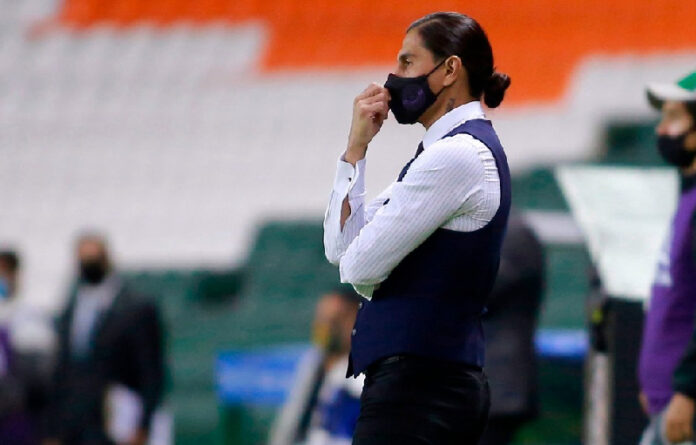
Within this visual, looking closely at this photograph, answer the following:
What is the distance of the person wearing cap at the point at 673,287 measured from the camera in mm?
4031

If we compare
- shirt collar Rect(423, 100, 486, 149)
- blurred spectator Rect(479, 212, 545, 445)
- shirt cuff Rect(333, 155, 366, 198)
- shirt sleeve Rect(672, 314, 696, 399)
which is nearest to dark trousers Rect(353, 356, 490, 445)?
shirt cuff Rect(333, 155, 366, 198)

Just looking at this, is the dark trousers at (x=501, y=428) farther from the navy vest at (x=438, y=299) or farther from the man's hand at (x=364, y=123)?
the man's hand at (x=364, y=123)

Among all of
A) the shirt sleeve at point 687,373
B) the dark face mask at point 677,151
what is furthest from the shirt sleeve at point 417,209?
the dark face mask at point 677,151

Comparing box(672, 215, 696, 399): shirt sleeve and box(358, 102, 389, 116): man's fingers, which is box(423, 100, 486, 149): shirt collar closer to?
box(358, 102, 389, 116): man's fingers

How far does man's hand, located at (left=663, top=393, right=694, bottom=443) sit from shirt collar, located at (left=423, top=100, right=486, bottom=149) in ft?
4.20

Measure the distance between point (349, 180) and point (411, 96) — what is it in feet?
0.77

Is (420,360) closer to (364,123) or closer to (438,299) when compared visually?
(438,299)

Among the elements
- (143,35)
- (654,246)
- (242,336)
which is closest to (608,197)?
(654,246)

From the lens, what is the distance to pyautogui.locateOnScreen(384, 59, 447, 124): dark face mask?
2.94 meters

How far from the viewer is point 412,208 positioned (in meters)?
2.77

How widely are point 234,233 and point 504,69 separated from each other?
100 inches

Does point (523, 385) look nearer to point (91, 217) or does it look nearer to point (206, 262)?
point (206, 262)

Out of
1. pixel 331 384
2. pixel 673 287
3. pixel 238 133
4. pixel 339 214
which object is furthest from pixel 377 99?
pixel 238 133

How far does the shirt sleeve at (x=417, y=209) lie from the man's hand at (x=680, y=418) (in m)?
1.31
